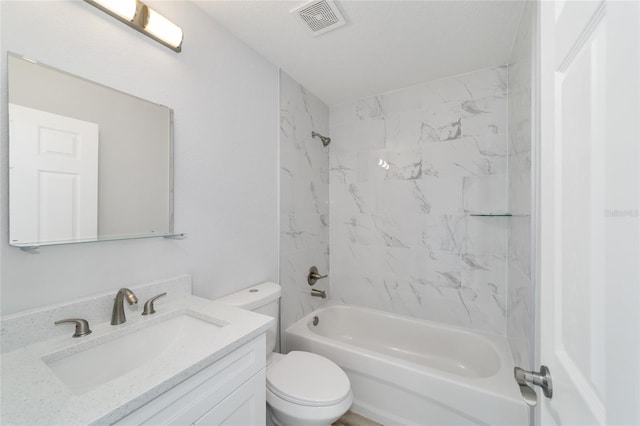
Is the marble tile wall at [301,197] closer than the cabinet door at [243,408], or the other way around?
the cabinet door at [243,408]

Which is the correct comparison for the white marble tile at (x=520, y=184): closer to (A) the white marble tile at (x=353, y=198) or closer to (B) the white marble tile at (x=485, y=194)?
→ (B) the white marble tile at (x=485, y=194)

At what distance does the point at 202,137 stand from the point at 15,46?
67 cm

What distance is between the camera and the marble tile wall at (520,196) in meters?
1.19

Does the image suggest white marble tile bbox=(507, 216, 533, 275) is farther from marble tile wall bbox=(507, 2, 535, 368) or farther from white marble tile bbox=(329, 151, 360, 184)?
white marble tile bbox=(329, 151, 360, 184)

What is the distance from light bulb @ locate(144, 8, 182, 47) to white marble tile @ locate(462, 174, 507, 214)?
2.07m

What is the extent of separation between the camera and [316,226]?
7.74ft

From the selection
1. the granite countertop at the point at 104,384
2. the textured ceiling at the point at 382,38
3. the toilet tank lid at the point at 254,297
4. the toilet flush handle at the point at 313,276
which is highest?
the textured ceiling at the point at 382,38

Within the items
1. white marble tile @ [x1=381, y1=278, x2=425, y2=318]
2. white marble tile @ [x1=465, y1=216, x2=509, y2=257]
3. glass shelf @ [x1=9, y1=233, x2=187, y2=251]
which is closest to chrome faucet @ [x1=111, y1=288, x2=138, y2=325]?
glass shelf @ [x1=9, y1=233, x2=187, y2=251]

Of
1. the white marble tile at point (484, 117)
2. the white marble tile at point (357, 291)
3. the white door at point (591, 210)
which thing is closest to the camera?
the white door at point (591, 210)

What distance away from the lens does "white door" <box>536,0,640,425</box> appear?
31 cm

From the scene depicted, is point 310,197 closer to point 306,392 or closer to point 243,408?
point 306,392

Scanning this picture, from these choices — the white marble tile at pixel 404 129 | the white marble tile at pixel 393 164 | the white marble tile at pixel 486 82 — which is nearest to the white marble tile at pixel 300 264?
the white marble tile at pixel 393 164

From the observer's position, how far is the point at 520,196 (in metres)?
1.41

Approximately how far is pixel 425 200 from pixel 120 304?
208 centimetres
